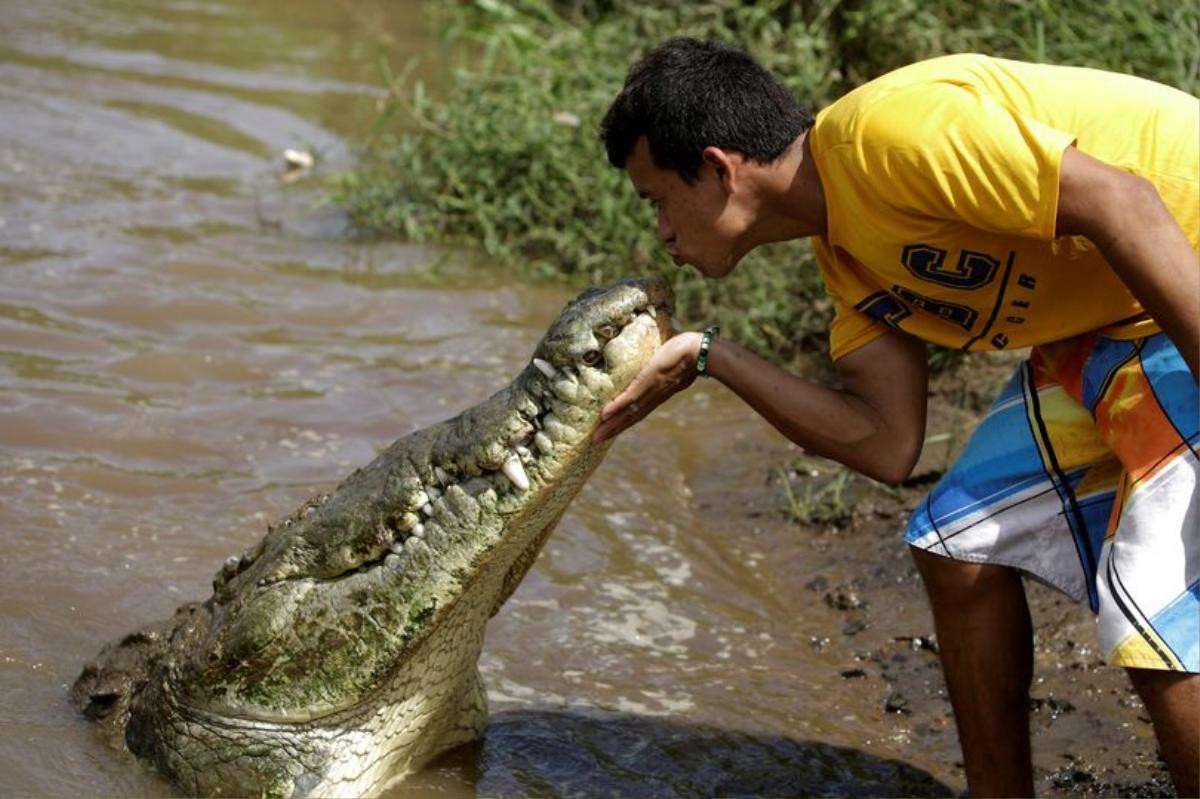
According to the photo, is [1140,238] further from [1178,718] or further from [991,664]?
[991,664]

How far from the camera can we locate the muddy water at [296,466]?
369 centimetres

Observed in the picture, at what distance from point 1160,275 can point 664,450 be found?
3.08 meters

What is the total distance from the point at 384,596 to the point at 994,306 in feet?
4.17

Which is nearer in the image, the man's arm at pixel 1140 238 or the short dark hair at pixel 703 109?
the man's arm at pixel 1140 238

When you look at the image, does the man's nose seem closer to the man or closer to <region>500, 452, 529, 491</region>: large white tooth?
the man

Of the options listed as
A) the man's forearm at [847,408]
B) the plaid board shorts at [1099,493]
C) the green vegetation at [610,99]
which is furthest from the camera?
the green vegetation at [610,99]

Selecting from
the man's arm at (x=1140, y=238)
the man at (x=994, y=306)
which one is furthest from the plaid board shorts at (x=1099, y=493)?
the man's arm at (x=1140, y=238)

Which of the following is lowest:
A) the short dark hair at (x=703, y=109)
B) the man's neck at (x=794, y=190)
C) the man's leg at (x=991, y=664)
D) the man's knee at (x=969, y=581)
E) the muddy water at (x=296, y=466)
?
the muddy water at (x=296, y=466)

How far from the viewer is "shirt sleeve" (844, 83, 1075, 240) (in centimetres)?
256

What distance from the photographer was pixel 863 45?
20.7 feet

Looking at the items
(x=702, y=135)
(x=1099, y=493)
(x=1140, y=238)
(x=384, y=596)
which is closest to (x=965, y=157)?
(x=1140, y=238)

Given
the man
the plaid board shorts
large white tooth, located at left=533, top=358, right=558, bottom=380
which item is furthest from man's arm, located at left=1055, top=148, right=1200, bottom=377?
large white tooth, located at left=533, top=358, right=558, bottom=380

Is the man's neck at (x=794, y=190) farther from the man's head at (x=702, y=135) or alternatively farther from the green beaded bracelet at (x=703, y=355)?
the green beaded bracelet at (x=703, y=355)

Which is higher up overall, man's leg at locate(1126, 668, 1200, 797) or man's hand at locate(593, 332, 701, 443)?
man's hand at locate(593, 332, 701, 443)
